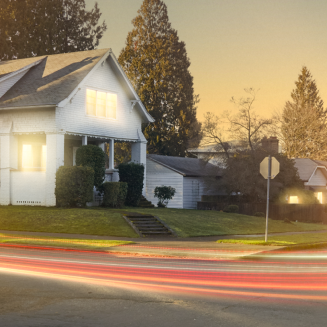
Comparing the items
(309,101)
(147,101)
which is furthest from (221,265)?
(309,101)

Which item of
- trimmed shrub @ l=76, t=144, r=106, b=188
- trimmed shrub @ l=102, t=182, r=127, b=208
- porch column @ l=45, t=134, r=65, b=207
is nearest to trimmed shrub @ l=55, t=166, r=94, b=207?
porch column @ l=45, t=134, r=65, b=207

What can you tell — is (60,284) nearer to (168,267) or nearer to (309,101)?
(168,267)

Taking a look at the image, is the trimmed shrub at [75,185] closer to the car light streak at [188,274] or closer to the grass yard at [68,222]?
the grass yard at [68,222]

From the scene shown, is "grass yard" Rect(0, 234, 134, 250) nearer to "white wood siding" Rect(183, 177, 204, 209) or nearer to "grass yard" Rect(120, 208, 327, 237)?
"grass yard" Rect(120, 208, 327, 237)

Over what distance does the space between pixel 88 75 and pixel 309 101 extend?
59.9 meters

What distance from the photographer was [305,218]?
132 feet

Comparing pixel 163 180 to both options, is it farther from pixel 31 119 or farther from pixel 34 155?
pixel 31 119

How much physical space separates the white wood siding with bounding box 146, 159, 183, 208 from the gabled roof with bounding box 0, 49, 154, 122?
8655 millimetres

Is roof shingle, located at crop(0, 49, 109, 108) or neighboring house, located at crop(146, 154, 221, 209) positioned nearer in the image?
roof shingle, located at crop(0, 49, 109, 108)

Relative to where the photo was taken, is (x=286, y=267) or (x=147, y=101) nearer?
(x=286, y=267)

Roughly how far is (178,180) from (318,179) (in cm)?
1941

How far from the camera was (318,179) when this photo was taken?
2128 inches

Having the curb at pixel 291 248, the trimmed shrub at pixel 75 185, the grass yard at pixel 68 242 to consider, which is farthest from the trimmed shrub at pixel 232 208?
the grass yard at pixel 68 242

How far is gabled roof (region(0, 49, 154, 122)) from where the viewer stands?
28719mm
